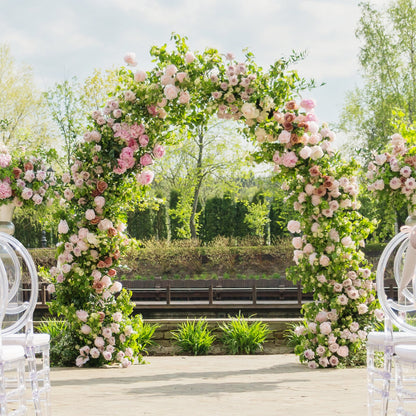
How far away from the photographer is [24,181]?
6.77 m

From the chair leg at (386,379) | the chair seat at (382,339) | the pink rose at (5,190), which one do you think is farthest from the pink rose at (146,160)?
the chair leg at (386,379)

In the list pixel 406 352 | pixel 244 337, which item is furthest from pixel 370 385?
pixel 244 337

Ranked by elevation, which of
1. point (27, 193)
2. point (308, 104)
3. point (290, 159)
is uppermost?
point (308, 104)

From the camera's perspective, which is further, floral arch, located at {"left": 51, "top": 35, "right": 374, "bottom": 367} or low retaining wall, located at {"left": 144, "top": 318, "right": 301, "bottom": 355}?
low retaining wall, located at {"left": 144, "top": 318, "right": 301, "bottom": 355}

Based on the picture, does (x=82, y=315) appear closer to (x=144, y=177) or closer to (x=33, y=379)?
(x=144, y=177)

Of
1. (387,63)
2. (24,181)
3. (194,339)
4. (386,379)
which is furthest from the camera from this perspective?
(387,63)

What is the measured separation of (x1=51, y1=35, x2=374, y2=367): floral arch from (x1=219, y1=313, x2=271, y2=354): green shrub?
4.48 ft

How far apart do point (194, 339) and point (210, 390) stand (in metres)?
2.78

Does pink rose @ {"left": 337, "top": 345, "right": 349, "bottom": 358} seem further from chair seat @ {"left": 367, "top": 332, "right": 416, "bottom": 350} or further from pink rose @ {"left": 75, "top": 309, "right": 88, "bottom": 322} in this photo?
chair seat @ {"left": 367, "top": 332, "right": 416, "bottom": 350}

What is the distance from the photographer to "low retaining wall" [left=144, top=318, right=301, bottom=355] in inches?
313

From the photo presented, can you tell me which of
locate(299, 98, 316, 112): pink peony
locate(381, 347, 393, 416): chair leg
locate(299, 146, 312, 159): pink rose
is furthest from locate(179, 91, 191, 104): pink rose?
locate(381, 347, 393, 416): chair leg

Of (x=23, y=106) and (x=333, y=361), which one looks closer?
(x=333, y=361)

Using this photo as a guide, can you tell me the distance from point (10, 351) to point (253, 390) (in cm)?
234

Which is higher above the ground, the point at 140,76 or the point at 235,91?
the point at 140,76
